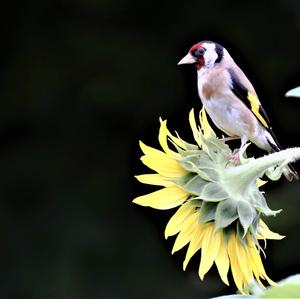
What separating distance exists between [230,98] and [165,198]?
0.97 ft

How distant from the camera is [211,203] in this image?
143cm

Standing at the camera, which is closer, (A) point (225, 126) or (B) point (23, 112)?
(A) point (225, 126)

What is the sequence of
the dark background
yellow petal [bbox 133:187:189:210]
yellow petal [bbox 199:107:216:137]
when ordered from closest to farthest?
yellow petal [bbox 133:187:189:210] < yellow petal [bbox 199:107:216:137] < the dark background

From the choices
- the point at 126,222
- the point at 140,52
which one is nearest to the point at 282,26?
the point at 140,52

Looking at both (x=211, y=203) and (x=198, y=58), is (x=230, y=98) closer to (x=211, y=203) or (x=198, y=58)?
(x=198, y=58)

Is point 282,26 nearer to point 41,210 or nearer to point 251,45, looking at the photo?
point 251,45

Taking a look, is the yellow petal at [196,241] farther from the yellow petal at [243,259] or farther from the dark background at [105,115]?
the dark background at [105,115]

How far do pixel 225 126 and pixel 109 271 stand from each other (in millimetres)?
2948

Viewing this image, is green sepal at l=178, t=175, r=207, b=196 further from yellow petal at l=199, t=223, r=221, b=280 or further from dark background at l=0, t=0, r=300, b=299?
dark background at l=0, t=0, r=300, b=299

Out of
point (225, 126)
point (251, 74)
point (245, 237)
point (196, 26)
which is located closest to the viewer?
point (245, 237)

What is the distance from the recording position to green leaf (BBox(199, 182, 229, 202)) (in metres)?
1.41

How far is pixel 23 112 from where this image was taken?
471 centimetres

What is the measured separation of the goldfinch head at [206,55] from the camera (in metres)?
1.61

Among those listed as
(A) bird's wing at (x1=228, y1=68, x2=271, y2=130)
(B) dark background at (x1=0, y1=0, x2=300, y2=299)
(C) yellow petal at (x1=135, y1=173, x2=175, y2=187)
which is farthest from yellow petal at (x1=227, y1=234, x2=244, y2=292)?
(B) dark background at (x1=0, y1=0, x2=300, y2=299)
